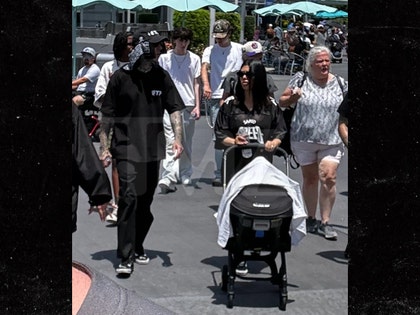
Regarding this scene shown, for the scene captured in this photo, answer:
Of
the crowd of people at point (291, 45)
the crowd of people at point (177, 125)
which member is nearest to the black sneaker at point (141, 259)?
the crowd of people at point (177, 125)

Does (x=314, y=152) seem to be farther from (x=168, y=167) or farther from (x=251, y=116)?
(x=168, y=167)

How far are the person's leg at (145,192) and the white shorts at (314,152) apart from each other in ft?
4.25

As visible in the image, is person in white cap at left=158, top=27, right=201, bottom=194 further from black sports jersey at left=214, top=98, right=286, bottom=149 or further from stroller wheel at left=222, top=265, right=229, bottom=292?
stroller wheel at left=222, top=265, right=229, bottom=292

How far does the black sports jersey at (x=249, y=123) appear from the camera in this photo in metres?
6.52

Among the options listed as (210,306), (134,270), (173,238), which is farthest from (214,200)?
(210,306)

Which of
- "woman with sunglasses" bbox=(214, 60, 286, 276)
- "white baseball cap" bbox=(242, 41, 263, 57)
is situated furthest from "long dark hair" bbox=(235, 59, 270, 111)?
"white baseball cap" bbox=(242, 41, 263, 57)

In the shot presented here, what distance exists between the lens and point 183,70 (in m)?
9.60

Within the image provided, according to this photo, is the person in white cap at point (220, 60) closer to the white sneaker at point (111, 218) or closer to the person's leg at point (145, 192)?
the white sneaker at point (111, 218)

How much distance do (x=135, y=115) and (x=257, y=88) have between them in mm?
918

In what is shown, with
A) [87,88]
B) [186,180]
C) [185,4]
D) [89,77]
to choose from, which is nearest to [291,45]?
[185,4]

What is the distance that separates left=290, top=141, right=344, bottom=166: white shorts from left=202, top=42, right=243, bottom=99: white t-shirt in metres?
2.91

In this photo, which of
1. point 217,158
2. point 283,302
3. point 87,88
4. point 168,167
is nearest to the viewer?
point 283,302

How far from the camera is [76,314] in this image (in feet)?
6.06

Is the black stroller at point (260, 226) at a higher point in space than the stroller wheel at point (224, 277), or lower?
higher
